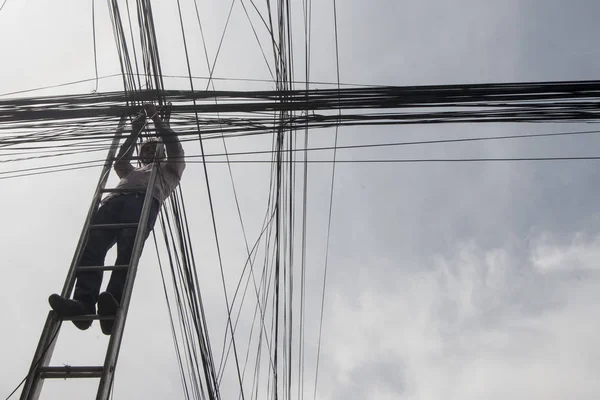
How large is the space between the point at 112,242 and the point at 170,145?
0.69 metres

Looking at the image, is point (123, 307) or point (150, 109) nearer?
point (123, 307)

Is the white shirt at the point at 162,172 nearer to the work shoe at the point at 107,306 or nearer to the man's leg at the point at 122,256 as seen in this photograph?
the man's leg at the point at 122,256

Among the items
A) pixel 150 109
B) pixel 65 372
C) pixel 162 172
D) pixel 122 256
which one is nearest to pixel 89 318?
pixel 65 372

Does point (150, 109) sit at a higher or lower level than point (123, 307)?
higher

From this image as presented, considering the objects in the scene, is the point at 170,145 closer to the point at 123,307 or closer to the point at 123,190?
the point at 123,190

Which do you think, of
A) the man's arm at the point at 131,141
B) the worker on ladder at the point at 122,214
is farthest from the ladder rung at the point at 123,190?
the man's arm at the point at 131,141

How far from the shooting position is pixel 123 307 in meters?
2.58

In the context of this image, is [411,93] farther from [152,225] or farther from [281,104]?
[152,225]

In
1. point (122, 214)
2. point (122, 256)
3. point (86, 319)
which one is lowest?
point (86, 319)

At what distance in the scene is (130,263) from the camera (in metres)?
2.74

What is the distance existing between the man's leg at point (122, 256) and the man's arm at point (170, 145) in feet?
0.89

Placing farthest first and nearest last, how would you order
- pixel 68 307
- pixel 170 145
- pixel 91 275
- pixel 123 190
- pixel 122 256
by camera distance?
pixel 170 145, pixel 123 190, pixel 122 256, pixel 91 275, pixel 68 307

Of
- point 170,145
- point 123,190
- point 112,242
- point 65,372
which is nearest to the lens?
point 65,372

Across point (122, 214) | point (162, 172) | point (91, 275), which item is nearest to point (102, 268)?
point (91, 275)
